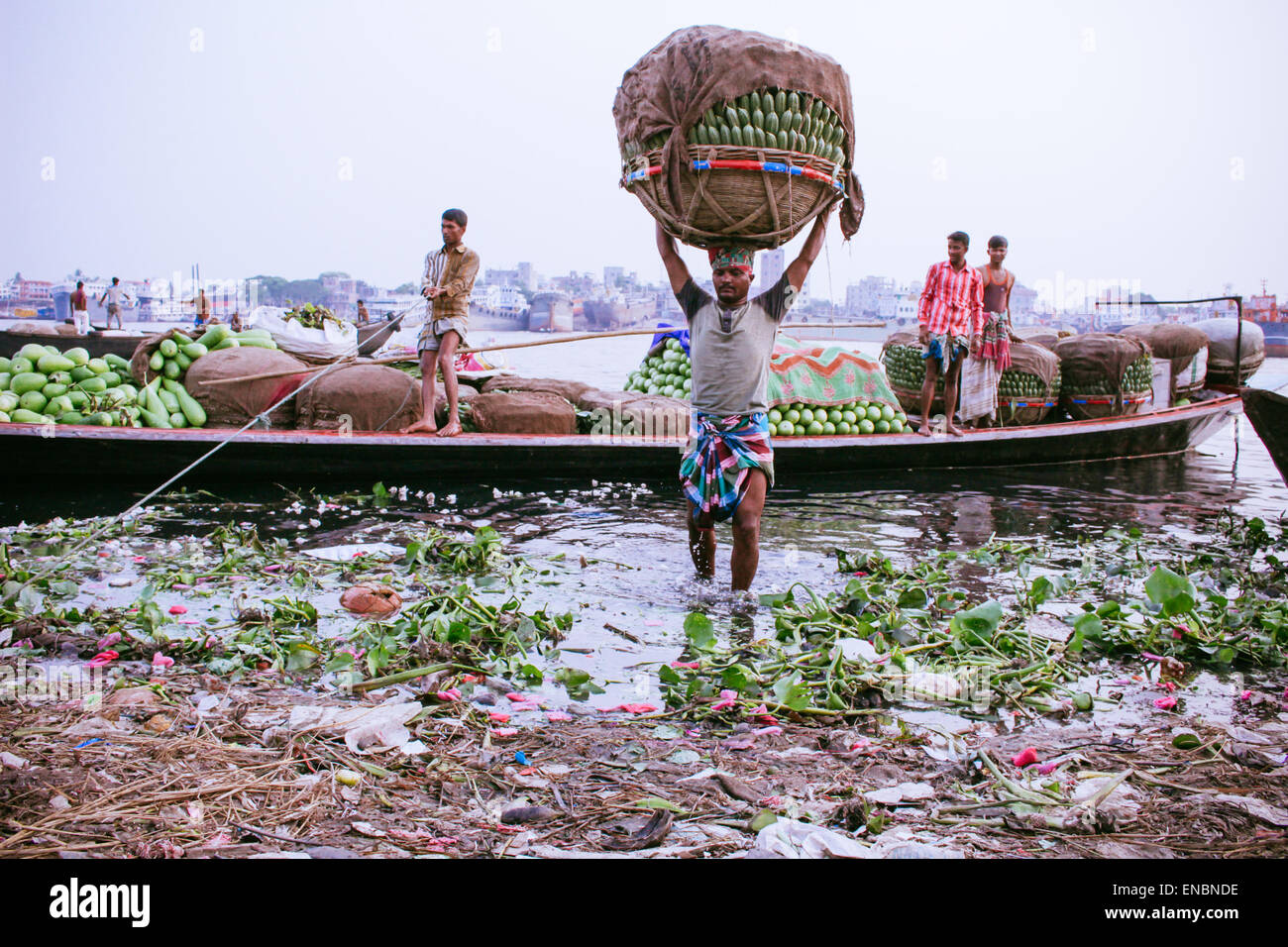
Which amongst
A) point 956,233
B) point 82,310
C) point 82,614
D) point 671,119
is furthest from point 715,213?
point 82,310

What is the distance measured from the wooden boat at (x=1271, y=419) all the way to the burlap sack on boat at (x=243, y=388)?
6562 mm

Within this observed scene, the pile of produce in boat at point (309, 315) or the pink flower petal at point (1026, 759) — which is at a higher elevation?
the pile of produce in boat at point (309, 315)

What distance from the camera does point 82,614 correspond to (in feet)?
12.7

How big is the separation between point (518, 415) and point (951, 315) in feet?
12.8

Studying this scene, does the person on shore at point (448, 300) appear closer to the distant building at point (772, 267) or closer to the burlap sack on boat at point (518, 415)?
the burlap sack on boat at point (518, 415)

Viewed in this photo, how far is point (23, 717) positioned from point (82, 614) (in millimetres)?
1188

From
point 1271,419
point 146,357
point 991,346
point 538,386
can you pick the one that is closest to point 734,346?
point 1271,419

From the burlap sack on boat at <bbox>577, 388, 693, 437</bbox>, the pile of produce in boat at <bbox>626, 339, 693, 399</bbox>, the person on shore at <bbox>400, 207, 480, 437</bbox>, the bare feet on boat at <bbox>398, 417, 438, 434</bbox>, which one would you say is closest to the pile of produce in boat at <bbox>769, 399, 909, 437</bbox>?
the burlap sack on boat at <bbox>577, 388, 693, 437</bbox>

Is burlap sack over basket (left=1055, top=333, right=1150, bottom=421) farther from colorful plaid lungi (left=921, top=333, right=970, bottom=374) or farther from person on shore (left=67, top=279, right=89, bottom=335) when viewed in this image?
person on shore (left=67, top=279, right=89, bottom=335)

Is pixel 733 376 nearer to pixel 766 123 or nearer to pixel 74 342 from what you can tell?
pixel 766 123

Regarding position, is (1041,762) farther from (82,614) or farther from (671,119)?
(82,614)

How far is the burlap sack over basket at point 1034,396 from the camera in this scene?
372 inches

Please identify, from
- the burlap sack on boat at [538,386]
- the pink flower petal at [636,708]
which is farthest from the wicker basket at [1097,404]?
the pink flower petal at [636,708]

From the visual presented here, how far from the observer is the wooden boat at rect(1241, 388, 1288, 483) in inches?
167
